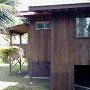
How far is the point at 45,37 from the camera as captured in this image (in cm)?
1509

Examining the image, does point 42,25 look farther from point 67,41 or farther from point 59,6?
point 59,6

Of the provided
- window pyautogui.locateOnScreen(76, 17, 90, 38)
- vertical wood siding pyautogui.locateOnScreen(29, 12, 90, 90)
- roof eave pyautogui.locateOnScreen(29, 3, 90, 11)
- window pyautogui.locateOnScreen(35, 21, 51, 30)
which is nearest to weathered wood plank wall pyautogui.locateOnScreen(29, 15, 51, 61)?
window pyautogui.locateOnScreen(35, 21, 51, 30)

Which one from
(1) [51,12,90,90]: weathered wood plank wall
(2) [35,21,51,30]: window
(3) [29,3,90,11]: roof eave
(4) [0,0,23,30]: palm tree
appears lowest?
(1) [51,12,90,90]: weathered wood plank wall

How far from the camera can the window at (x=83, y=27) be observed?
11.8 meters

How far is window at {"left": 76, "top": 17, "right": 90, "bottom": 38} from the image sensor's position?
38.9ft

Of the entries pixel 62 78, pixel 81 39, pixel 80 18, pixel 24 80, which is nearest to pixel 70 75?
pixel 62 78

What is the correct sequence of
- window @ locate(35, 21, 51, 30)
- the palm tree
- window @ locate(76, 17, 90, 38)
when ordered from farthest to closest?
window @ locate(35, 21, 51, 30) < window @ locate(76, 17, 90, 38) < the palm tree

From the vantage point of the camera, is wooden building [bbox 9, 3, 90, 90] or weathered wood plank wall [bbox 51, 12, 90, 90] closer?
→ wooden building [bbox 9, 3, 90, 90]

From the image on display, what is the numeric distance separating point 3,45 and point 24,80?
24.9 feet

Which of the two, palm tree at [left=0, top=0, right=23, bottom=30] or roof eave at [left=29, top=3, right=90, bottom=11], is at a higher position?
roof eave at [left=29, top=3, right=90, bottom=11]

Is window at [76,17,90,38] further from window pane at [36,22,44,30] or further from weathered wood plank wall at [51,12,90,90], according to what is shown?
window pane at [36,22,44,30]

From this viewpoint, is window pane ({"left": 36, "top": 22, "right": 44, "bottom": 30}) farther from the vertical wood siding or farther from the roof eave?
the roof eave

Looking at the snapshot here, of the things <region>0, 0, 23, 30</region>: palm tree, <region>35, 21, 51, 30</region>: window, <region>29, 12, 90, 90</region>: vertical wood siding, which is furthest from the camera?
<region>35, 21, 51, 30</region>: window

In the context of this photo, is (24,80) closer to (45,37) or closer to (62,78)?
(45,37)
